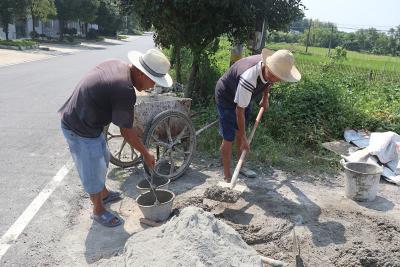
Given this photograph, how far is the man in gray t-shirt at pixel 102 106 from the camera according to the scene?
346cm

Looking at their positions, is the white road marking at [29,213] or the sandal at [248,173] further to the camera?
the sandal at [248,173]

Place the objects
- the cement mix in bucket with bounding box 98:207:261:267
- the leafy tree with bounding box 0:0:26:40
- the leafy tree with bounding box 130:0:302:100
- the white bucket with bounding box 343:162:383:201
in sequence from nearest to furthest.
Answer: the cement mix in bucket with bounding box 98:207:261:267
the white bucket with bounding box 343:162:383:201
the leafy tree with bounding box 130:0:302:100
the leafy tree with bounding box 0:0:26:40

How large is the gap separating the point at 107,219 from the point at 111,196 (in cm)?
61

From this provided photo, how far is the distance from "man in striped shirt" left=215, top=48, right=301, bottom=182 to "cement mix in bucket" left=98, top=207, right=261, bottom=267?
1.55m

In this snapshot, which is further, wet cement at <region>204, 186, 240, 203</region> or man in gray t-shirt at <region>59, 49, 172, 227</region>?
wet cement at <region>204, 186, 240, 203</region>

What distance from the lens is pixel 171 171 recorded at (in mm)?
5199

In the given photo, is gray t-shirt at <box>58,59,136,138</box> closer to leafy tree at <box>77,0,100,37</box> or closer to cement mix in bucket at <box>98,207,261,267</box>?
cement mix in bucket at <box>98,207,261,267</box>

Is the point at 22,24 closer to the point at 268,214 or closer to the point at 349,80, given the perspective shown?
the point at 349,80

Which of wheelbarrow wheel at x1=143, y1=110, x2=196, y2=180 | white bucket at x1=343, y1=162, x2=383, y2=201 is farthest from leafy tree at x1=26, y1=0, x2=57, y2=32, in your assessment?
white bucket at x1=343, y1=162, x2=383, y2=201

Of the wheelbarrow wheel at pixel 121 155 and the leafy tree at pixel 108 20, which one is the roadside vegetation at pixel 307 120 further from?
the leafy tree at pixel 108 20

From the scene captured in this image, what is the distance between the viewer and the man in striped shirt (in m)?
4.33

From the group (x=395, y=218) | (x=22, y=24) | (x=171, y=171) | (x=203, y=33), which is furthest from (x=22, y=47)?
(x=395, y=218)

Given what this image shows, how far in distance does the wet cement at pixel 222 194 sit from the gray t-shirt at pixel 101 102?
142 cm

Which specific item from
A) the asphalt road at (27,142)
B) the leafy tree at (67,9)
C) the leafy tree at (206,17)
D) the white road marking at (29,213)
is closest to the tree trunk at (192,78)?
the leafy tree at (206,17)
